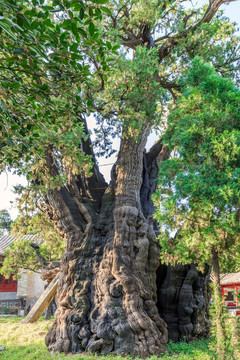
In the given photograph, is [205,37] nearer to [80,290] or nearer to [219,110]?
[219,110]

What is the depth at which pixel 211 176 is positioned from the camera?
18.5 feet

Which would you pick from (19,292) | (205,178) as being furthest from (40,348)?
(19,292)

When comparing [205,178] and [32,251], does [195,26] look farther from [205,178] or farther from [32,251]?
[32,251]

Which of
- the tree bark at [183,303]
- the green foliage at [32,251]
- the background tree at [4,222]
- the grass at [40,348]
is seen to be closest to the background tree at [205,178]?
the grass at [40,348]

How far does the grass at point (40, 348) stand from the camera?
5.84 metres

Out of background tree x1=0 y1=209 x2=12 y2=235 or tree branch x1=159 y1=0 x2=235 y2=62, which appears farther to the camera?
background tree x1=0 y1=209 x2=12 y2=235

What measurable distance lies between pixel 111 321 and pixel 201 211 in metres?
2.93

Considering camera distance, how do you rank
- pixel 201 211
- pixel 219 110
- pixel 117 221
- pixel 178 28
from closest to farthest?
pixel 201 211 → pixel 219 110 → pixel 117 221 → pixel 178 28

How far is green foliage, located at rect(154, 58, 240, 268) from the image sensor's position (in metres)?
5.50

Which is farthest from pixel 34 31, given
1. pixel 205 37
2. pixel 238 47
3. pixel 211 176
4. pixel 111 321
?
pixel 238 47

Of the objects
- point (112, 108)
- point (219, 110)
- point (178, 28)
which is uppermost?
point (178, 28)

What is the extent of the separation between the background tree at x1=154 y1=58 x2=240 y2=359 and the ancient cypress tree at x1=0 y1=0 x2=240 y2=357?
129cm

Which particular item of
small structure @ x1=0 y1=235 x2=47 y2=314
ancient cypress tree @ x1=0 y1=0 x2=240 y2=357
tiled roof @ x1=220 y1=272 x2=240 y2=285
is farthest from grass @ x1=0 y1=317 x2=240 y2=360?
tiled roof @ x1=220 y1=272 x2=240 y2=285

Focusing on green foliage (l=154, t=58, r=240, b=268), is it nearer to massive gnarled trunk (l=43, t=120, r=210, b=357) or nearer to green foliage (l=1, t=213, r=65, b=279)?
massive gnarled trunk (l=43, t=120, r=210, b=357)
